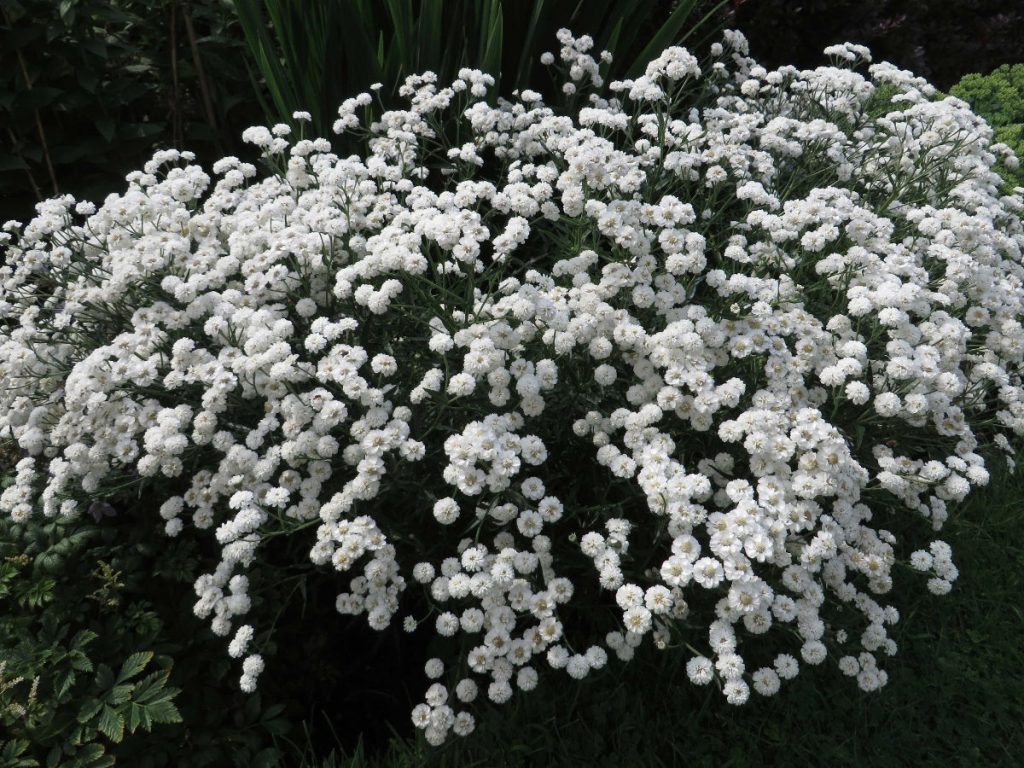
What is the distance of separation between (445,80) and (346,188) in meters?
1.46

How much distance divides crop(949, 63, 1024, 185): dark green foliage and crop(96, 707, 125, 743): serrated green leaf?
5172mm

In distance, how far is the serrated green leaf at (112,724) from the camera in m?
2.19

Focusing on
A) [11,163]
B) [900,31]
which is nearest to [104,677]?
[11,163]

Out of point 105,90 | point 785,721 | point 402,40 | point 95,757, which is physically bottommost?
point 785,721

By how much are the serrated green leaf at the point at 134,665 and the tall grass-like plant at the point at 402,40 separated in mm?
2618

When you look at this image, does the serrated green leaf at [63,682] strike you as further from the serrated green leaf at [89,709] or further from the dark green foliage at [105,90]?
the dark green foliage at [105,90]

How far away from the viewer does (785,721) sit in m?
2.70

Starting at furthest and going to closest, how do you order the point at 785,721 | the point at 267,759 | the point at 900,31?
1. the point at 900,31
2. the point at 785,721
3. the point at 267,759

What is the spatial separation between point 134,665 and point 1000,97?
18.2ft

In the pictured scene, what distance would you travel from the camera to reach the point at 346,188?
2.97m

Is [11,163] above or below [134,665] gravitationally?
above

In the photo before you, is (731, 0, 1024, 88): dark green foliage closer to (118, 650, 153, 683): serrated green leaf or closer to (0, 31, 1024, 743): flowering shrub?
(0, 31, 1024, 743): flowering shrub

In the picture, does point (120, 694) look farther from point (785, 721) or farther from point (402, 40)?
point (402, 40)

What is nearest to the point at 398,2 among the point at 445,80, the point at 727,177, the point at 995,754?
the point at 445,80
